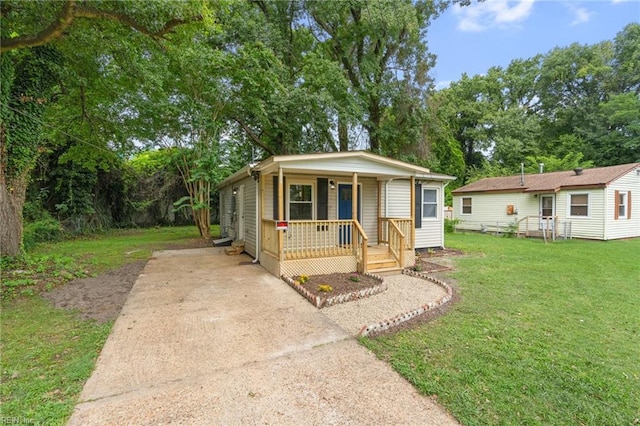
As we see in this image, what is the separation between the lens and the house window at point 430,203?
9.90 m

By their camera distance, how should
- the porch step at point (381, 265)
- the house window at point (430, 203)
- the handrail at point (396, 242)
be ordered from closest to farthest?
the porch step at point (381, 265) < the handrail at point (396, 242) < the house window at point (430, 203)

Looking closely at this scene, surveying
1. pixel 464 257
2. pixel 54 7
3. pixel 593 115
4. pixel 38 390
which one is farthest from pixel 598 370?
pixel 593 115

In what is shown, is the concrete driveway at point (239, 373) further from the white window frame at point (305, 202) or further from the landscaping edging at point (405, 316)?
the white window frame at point (305, 202)

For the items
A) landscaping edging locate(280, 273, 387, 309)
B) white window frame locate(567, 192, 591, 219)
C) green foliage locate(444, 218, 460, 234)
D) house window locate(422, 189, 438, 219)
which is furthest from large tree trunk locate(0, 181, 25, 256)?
white window frame locate(567, 192, 591, 219)

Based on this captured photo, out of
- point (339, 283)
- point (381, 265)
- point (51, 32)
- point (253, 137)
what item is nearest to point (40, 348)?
point (339, 283)

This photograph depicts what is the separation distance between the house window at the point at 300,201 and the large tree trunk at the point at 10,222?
6477 mm

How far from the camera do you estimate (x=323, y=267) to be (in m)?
6.66

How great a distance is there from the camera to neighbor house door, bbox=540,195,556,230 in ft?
43.2

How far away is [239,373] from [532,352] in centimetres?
310

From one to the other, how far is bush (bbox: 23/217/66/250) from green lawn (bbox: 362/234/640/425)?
13.5 metres

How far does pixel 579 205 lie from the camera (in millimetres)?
12734

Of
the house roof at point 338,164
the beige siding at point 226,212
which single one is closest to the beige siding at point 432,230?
the house roof at point 338,164

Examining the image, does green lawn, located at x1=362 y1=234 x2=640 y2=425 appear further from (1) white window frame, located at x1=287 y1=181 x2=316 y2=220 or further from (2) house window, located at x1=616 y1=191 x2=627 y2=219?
(2) house window, located at x1=616 y1=191 x2=627 y2=219

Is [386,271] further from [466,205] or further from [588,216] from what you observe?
[466,205]
